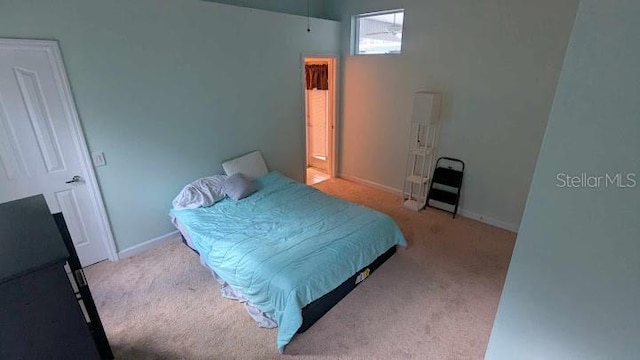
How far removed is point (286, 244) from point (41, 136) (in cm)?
233

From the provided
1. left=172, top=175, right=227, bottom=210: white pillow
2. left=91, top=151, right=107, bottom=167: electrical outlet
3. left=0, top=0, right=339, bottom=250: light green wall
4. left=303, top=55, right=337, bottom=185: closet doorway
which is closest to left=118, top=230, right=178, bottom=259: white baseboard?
left=0, top=0, right=339, bottom=250: light green wall

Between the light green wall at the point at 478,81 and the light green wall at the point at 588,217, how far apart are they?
2.84 metres

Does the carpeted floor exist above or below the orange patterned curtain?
below

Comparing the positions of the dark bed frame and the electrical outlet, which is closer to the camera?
the dark bed frame

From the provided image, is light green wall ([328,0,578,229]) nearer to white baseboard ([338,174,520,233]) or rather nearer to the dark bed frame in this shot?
white baseboard ([338,174,520,233])

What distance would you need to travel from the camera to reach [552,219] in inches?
39.6


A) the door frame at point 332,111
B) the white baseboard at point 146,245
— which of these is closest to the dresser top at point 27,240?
the white baseboard at point 146,245

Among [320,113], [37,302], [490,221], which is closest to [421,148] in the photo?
[490,221]

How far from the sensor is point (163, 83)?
3.11 m

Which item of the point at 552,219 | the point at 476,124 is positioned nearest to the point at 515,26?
the point at 476,124

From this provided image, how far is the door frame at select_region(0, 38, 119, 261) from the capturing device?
2.35 meters

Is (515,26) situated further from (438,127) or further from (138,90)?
(138,90)

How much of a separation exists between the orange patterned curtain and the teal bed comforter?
2377mm

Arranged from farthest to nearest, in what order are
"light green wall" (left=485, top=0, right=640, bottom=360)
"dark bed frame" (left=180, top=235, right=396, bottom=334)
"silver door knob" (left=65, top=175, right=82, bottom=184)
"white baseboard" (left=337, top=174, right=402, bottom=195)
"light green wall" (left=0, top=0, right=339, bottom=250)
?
"white baseboard" (left=337, top=174, right=402, bottom=195) → "silver door knob" (left=65, top=175, right=82, bottom=184) → "light green wall" (left=0, top=0, right=339, bottom=250) → "dark bed frame" (left=180, top=235, right=396, bottom=334) → "light green wall" (left=485, top=0, right=640, bottom=360)
